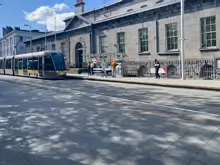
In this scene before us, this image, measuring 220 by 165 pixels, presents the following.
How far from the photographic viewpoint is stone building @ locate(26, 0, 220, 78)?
21.9 meters

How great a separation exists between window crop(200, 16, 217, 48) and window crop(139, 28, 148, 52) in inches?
275

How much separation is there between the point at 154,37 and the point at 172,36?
7.11 ft

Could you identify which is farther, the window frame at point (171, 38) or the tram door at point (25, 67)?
the tram door at point (25, 67)

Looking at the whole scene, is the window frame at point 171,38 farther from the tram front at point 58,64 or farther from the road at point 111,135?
the road at point 111,135

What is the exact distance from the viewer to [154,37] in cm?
2647

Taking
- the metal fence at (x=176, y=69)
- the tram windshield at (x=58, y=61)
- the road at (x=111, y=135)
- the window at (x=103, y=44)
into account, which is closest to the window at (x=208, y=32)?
the metal fence at (x=176, y=69)

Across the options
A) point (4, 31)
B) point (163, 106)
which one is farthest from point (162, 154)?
point (4, 31)

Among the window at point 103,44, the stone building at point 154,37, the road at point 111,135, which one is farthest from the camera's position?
the window at point 103,44

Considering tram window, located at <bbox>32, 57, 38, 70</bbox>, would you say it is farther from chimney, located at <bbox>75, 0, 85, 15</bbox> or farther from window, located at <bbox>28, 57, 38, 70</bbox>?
chimney, located at <bbox>75, 0, 85, 15</bbox>

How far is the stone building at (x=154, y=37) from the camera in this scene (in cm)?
2189

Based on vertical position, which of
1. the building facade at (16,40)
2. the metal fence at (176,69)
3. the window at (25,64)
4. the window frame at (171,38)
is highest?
the building facade at (16,40)

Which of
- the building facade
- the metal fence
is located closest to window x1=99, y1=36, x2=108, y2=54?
the metal fence

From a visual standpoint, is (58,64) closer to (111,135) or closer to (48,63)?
(48,63)

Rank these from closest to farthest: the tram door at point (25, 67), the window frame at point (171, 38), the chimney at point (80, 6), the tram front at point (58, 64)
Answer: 1. the tram front at point (58, 64)
2. the window frame at point (171, 38)
3. the tram door at point (25, 67)
4. the chimney at point (80, 6)
